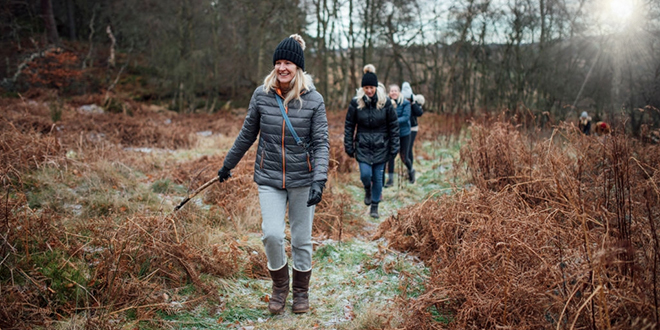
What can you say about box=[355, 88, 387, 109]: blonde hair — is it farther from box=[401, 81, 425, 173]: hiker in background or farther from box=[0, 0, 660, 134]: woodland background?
box=[0, 0, 660, 134]: woodland background

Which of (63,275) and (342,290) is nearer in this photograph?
(63,275)

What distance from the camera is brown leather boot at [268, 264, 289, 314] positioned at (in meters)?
3.17

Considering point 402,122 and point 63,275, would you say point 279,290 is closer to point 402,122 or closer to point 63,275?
point 63,275

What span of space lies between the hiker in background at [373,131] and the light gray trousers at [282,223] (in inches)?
109

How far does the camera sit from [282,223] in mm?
3057

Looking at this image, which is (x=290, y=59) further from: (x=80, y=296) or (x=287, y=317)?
(x=80, y=296)

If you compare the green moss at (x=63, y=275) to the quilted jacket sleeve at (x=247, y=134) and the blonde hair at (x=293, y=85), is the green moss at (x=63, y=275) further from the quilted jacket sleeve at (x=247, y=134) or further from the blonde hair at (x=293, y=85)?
the blonde hair at (x=293, y=85)

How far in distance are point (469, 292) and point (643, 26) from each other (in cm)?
1640

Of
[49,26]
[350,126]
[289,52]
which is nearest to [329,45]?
[49,26]

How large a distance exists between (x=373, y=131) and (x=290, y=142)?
295 centimetres

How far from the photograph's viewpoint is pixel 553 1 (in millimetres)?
21516

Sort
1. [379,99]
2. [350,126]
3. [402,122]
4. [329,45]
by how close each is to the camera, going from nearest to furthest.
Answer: [379,99]
[350,126]
[402,122]
[329,45]

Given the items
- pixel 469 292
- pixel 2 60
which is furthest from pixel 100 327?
pixel 2 60

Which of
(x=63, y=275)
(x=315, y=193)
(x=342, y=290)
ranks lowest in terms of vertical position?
(x=342, y=290)
